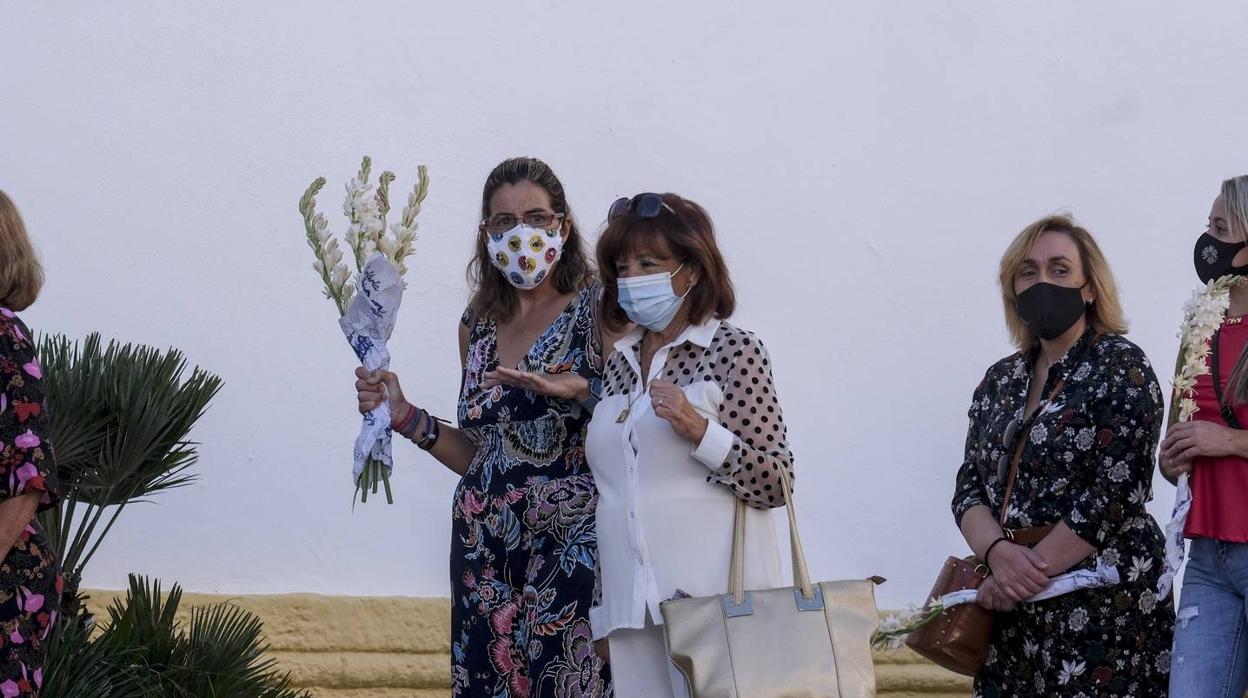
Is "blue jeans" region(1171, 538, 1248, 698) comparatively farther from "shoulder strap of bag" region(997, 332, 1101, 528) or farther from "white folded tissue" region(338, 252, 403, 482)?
"white folded tissue" region(338, 252, 403, 482)

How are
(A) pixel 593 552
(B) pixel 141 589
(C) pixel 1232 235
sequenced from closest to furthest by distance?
(A) pixel 593 552 → (C) pixel 1232 235 → (B) pixel 141 589

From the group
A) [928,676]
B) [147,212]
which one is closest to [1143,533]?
[928,676]

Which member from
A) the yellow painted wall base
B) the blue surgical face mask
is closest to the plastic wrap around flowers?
the blue surgical face mask

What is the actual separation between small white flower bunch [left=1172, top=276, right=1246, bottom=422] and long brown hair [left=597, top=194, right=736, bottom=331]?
1.18 meters

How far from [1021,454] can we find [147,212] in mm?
3040

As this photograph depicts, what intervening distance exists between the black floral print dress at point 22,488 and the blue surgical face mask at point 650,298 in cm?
129

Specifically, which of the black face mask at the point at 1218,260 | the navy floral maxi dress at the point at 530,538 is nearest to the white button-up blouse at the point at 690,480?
the navy floral maxi dress at the point at 530,538

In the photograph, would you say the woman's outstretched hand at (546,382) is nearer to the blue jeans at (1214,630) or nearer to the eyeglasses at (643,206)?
the eyeglasses at (643,206)

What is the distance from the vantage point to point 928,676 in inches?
232

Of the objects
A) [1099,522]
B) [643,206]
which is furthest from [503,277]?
[1099,522]

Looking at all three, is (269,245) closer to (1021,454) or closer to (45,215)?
(45,215)

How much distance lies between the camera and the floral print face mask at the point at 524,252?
4312mm

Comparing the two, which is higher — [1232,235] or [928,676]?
[1232,235]

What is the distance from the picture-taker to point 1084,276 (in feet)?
14.7
